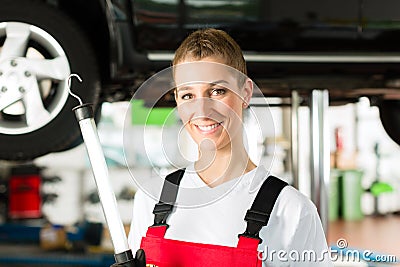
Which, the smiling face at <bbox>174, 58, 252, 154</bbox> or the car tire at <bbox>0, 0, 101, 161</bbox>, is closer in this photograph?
the smiling face at <bbox>174, 58, 252, 154</bbox>

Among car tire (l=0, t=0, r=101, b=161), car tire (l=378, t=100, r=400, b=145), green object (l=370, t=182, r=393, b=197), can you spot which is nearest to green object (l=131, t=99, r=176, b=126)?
car tire (l=0, t=0, r=101, b=161)

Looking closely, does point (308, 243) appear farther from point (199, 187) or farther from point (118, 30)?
point (118, 30)

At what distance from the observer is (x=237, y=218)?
126cm

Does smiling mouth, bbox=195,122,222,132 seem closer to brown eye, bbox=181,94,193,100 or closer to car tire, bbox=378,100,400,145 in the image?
brown eye, bbox=181,94,193,100

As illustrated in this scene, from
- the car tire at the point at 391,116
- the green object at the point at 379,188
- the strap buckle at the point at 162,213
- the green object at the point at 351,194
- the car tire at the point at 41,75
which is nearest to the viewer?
the strap buckle at the point at 162,213

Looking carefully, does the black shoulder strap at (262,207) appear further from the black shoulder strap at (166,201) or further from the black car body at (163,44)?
the black car body at (163,44)

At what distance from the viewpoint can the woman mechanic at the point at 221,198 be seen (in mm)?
1199

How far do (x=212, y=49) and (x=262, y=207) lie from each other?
0.93 ft

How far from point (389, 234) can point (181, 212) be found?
15.3 feet

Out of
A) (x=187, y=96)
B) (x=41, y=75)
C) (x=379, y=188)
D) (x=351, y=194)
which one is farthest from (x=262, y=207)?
(x=379, y=188)

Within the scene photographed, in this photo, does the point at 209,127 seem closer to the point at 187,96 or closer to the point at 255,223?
the point at 187,96

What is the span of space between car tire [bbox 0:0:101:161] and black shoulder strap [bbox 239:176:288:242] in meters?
0.83

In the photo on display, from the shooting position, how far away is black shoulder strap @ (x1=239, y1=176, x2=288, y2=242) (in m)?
1.21

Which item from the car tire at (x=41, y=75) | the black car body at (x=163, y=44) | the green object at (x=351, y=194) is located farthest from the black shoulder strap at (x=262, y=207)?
the green object at (x=351, y=194)
